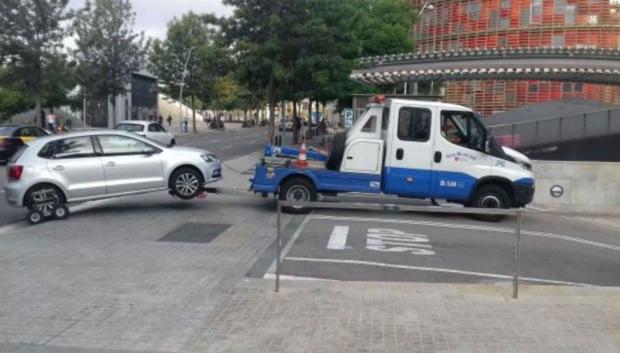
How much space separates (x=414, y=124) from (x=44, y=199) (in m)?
7.16

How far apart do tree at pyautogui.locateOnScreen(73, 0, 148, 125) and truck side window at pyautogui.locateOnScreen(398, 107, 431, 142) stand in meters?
42.9

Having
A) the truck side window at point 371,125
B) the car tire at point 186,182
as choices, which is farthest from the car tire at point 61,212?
the truck side window at point 371,125

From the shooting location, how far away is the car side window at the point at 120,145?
1303 centimetres

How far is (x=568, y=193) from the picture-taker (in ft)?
Answer: 58.6

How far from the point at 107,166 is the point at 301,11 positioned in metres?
15.9

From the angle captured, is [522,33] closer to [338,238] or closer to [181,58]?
[181,58]

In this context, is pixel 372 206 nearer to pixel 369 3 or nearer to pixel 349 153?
pixel 349 153

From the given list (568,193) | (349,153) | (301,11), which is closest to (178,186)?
(349,153)

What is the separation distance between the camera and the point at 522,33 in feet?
199

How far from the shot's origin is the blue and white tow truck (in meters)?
13.4

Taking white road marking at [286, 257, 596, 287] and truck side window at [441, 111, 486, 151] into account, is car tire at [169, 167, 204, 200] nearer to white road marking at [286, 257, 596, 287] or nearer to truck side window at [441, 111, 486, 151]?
white road marking at [286, 257, 596, 287]

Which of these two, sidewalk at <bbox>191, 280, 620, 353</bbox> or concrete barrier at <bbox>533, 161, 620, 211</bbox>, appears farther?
concrete barrier at <bbox>533, 161, 620, 211</bbox>

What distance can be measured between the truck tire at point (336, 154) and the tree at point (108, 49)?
4215 centimetres

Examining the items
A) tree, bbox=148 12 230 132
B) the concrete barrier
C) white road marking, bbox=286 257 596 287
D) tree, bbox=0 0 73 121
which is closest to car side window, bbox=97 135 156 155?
white road marking, bbox=286 257 596 287
